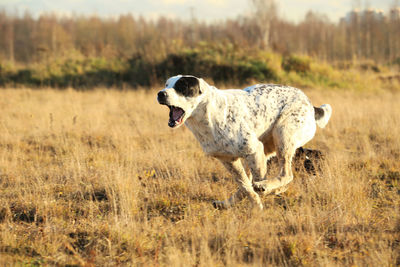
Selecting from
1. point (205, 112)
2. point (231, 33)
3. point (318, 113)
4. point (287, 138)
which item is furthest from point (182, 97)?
point (231, 33)

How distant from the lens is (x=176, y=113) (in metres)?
4.02

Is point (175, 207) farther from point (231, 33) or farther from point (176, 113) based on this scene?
point (231, 33)

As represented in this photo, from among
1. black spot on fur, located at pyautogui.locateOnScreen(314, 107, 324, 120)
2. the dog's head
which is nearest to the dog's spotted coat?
the dog's head

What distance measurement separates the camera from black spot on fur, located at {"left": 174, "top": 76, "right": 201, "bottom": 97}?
3945 millimetres

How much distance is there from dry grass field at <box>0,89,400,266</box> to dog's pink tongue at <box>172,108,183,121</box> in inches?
43.0

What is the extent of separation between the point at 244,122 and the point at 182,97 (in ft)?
2.60

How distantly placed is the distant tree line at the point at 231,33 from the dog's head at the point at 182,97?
15879mm

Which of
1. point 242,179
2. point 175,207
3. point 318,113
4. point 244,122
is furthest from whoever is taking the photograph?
point 318,113

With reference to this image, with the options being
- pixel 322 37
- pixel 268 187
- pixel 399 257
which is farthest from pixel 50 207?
pixel 322 37

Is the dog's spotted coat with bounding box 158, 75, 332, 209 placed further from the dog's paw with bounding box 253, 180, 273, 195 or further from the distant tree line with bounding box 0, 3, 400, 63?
the distant tree line with bounding box 0, 3, 400, 63

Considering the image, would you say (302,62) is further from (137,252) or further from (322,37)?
(322,37)

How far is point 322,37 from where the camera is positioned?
56.0m

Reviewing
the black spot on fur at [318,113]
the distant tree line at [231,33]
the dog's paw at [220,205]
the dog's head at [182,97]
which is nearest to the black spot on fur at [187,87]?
the dog's head at [182,97]

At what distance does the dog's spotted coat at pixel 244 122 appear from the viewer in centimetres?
401
